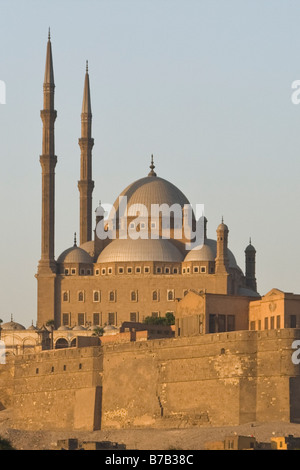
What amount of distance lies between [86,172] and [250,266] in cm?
1152

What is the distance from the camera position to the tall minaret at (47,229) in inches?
4719

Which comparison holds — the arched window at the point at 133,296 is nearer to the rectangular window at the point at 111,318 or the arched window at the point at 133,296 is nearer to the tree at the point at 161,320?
the rectangular window at the point at 111,318

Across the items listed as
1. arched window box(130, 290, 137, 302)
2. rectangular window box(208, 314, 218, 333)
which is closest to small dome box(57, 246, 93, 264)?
arched window box(130, 290, 137, 302)

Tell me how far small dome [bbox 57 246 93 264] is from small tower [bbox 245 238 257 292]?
9.11m

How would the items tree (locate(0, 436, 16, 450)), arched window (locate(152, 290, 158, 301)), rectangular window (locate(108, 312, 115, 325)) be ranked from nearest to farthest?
tree (locate(0, 436, 16, 450)) → rectangular window (locate(108, 312, 115, 325)) → arched window (locate(152, 290, 158, 301))

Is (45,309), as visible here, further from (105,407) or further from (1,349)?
(105,407)

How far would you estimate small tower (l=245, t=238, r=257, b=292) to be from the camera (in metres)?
122

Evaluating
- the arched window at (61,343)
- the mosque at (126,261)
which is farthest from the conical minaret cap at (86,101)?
the arched window at (61,343)

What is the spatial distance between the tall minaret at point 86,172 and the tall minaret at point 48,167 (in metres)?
4.34

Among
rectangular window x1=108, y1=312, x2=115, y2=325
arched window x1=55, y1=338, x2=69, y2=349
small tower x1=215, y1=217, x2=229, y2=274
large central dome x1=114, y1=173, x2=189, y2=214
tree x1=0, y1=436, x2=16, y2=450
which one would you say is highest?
large central dome x1=114, y1=173, x2=189, y2=214

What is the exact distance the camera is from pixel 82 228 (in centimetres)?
12612

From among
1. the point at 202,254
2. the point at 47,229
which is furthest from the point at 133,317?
the point at 47,229

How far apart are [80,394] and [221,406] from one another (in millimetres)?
9902

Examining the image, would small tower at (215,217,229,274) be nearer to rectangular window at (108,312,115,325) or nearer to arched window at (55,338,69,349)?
rectangular window at (108,312,115,325)
